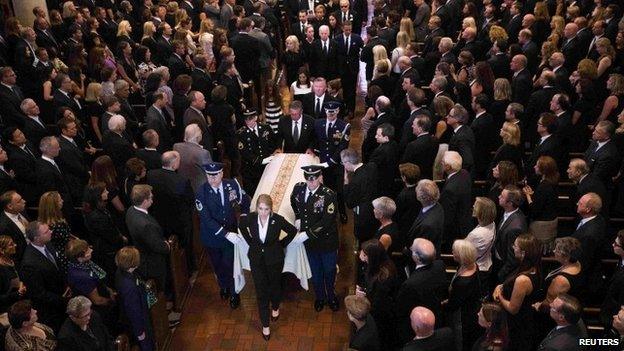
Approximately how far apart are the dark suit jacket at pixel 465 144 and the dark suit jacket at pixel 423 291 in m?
1.89

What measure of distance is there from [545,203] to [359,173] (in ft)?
5.78

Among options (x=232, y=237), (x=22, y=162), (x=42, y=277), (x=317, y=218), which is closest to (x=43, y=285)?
(x=42, y=277)

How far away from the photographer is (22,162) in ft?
21.7

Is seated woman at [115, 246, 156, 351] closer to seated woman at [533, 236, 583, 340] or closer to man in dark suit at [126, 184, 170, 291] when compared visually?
man in dark suit at [126, 184, 170, 291]

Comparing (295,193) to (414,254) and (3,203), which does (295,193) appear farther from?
(3,203)

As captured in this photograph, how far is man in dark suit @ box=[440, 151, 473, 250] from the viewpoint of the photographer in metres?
5.93

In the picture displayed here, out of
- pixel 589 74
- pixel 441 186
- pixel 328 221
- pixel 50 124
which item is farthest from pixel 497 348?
pixel 50 124

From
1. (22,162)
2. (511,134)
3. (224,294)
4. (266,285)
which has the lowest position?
(224,294)

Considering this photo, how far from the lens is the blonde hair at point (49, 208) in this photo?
5414mm

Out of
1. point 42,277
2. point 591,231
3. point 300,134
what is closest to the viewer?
point 42,277

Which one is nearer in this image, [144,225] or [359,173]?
[144,225]

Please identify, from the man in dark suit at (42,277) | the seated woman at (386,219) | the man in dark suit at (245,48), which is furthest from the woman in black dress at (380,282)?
the man in dark suit at (245,48)

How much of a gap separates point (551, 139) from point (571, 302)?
2.71m

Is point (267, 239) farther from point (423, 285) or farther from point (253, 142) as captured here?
point (253, 142)
